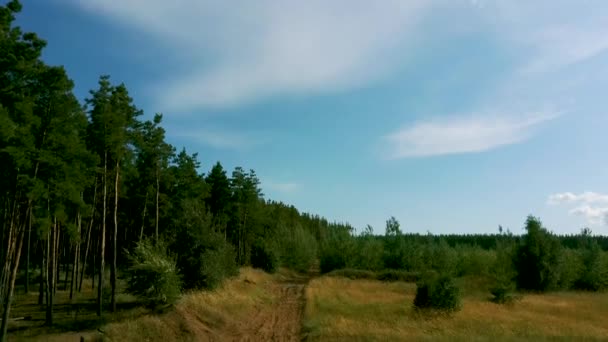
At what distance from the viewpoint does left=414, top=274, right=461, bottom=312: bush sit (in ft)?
96.7

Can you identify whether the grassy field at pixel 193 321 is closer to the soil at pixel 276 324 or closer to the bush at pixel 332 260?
the soil at pixel 276 324

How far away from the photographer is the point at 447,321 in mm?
26734

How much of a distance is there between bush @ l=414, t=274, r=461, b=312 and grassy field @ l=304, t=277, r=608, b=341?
73 centimetres

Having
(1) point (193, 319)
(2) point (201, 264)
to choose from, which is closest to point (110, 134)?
(2) point (201, 264)

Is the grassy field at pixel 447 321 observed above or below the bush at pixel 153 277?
below

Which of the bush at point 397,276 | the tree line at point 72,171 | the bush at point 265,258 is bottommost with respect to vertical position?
the bush at point 397,276

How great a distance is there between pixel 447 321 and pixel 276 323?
8684 mm

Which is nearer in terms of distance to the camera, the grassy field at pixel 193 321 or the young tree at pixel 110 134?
the grassy field at pixel 193 321

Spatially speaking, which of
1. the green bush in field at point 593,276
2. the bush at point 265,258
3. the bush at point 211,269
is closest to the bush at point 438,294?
the bush at point 211,269

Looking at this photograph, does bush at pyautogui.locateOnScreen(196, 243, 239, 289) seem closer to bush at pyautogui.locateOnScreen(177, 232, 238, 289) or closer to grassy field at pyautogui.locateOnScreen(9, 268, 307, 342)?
bush at pyautogui.locateOnScreen(177, 232, 238, 289)

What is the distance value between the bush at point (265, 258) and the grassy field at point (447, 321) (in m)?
24.8

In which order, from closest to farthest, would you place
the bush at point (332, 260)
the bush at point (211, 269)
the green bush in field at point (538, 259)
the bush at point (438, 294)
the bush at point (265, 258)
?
the bush at point (438, 294) → the bush at point (211, 269) → the green bush in field at point (538, 259) → the bush at point (265, 258) → the bush at point (332, 260)

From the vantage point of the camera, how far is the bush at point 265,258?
2483 inches

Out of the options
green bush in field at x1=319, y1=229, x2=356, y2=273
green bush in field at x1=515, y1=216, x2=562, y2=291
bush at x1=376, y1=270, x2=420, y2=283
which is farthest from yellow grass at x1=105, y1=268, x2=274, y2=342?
green bush in field at x1=319, y1=229, x2=356, y2=273
